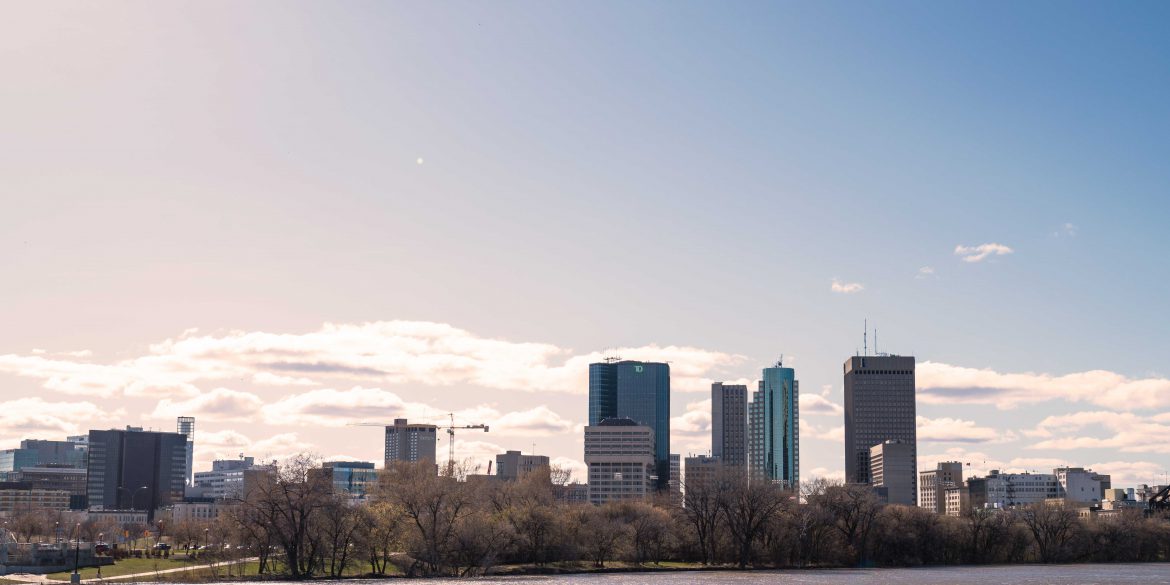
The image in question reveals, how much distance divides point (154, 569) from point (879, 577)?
81.6 meters

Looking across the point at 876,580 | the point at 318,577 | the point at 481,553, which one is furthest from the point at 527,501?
the point at 876,580

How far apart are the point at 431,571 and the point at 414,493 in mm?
8998

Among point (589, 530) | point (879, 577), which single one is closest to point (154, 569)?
point (589, 530)

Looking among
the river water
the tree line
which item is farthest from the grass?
the river water

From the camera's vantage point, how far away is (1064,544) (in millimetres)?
195500

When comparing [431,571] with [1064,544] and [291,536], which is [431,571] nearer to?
[291,536]

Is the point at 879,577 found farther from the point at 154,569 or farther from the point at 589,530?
the point at 154,569

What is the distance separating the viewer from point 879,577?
477ft

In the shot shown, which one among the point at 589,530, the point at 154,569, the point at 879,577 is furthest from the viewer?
the point at 589,530

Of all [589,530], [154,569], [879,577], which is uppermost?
[589,530]

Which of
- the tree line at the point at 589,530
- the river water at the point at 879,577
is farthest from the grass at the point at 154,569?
the river water at the point at 879,577

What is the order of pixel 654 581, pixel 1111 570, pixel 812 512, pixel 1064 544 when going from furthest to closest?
pixel 1064 544 → pixel 812 512 → pixel 1111 570 → pixel 654 581

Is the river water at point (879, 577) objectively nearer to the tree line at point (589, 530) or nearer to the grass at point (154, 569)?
the tree line at point (589, 530)

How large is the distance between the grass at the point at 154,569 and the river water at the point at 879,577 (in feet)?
60.9
